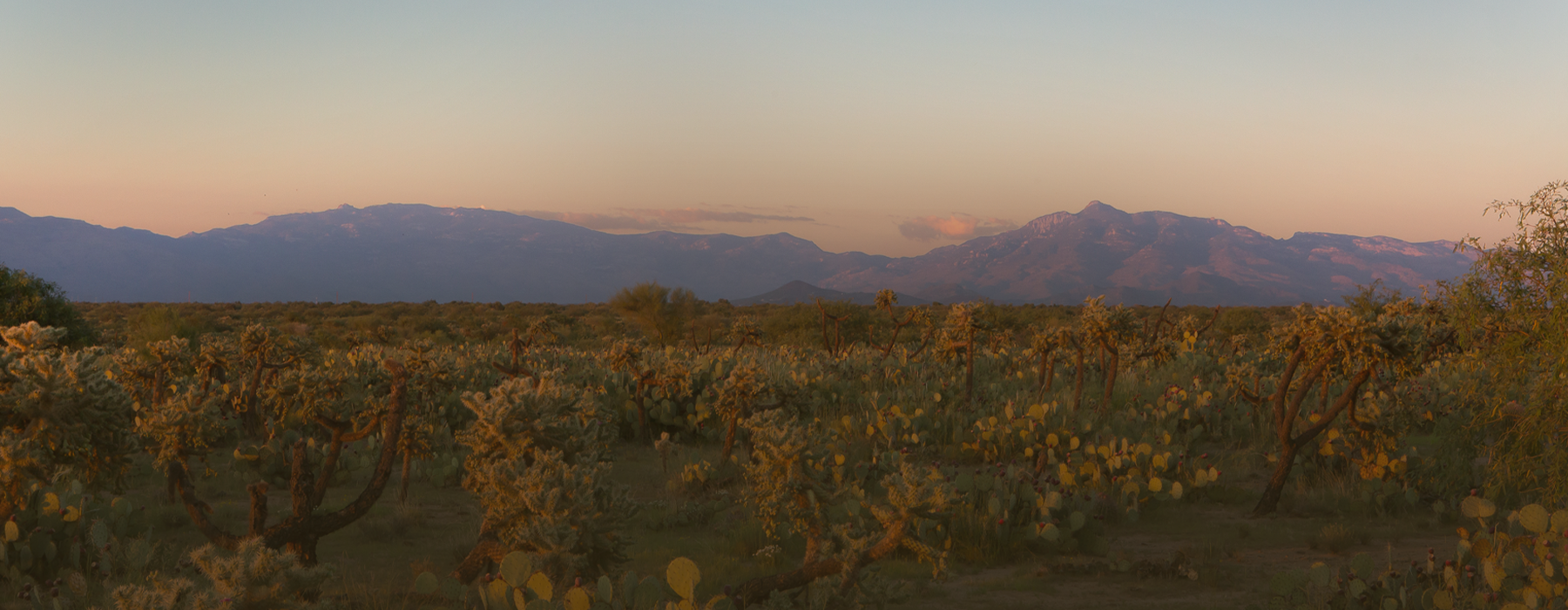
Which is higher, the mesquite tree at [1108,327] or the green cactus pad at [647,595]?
the mesquite tree at [1108,327]

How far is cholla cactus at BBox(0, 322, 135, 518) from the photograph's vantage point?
415 cm

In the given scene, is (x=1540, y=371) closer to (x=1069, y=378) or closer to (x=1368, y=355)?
(x=1368, y=355)

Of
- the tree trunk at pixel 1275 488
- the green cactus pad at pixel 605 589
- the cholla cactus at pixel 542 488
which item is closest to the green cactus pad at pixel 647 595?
the green cactus pad at pixel 605 589

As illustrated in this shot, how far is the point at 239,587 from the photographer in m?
3.21

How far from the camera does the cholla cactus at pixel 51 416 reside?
4.15 metres

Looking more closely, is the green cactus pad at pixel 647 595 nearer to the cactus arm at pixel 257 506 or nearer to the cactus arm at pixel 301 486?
the cactus arm at pixel 301 486

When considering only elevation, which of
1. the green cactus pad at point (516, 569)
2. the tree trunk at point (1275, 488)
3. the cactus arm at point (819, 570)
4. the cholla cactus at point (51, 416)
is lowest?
the tree trunk at point (1275, 488)

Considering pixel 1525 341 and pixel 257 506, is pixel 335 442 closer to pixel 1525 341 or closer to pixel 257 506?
pixel 257 506

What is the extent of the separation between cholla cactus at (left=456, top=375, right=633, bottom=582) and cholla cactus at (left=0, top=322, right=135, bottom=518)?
1807mm

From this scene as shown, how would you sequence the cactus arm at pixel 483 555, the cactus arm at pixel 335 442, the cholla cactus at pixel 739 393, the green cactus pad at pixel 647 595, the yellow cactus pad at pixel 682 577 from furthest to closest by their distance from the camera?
the cholla cactus at pixel 739 393, the cactus arm at pixel 335 442, the cactus arm at pixel 483 555, the green cactus pad at pixel 647 595, the yellow cactus pad at pixel 682 577

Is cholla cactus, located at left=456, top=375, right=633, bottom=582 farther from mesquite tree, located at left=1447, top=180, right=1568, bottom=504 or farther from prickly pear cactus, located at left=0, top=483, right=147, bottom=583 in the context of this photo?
mesquite tree, located at left=1447, top=180, right=1568, bottom=504

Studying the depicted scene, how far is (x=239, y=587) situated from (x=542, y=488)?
1.27 metres

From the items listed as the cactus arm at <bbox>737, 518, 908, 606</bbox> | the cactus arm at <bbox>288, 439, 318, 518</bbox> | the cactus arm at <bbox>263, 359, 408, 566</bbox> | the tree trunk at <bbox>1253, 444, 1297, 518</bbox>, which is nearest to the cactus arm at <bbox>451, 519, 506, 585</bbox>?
the cactus arm at <bbox>263, 359, 408, 566</bbox>

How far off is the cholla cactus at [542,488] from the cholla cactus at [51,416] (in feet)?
5.93
